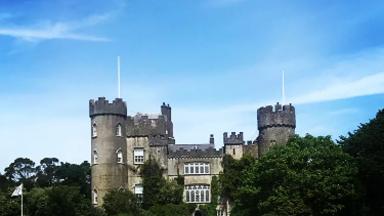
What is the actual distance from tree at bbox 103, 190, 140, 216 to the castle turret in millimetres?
12843

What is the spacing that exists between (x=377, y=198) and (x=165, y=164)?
30249 mm

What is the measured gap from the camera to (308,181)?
58.4 meters

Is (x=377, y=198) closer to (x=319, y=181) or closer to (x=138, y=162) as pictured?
(x=319, y=181)

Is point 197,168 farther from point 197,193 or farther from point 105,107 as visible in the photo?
point 105,107

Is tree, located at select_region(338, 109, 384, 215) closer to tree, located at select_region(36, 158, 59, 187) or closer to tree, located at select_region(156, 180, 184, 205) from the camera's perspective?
tree, located at select_region(156, 180, 184, 205)

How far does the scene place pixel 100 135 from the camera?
82125 millimetres

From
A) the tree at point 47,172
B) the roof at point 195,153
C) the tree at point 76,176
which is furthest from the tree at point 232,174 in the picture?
the tree at point 47,172

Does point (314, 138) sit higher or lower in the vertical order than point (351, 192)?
higher

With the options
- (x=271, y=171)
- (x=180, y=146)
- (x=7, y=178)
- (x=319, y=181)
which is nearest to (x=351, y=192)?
(x=319, y=181)

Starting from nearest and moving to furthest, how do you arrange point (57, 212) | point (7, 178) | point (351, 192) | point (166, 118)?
point (351, 192), point (57, 212), point (166, 118), point (7, 178)

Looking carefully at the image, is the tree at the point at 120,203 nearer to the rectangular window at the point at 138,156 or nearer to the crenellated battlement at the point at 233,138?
the rectangular window at the point at 138,156

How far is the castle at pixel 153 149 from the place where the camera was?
81.9 meters

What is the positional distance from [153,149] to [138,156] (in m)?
1.93

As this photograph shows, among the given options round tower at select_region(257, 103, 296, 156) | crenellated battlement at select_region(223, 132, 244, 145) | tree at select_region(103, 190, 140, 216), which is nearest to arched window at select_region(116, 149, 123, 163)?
tree at select_region(103, 190, 140, 216)
